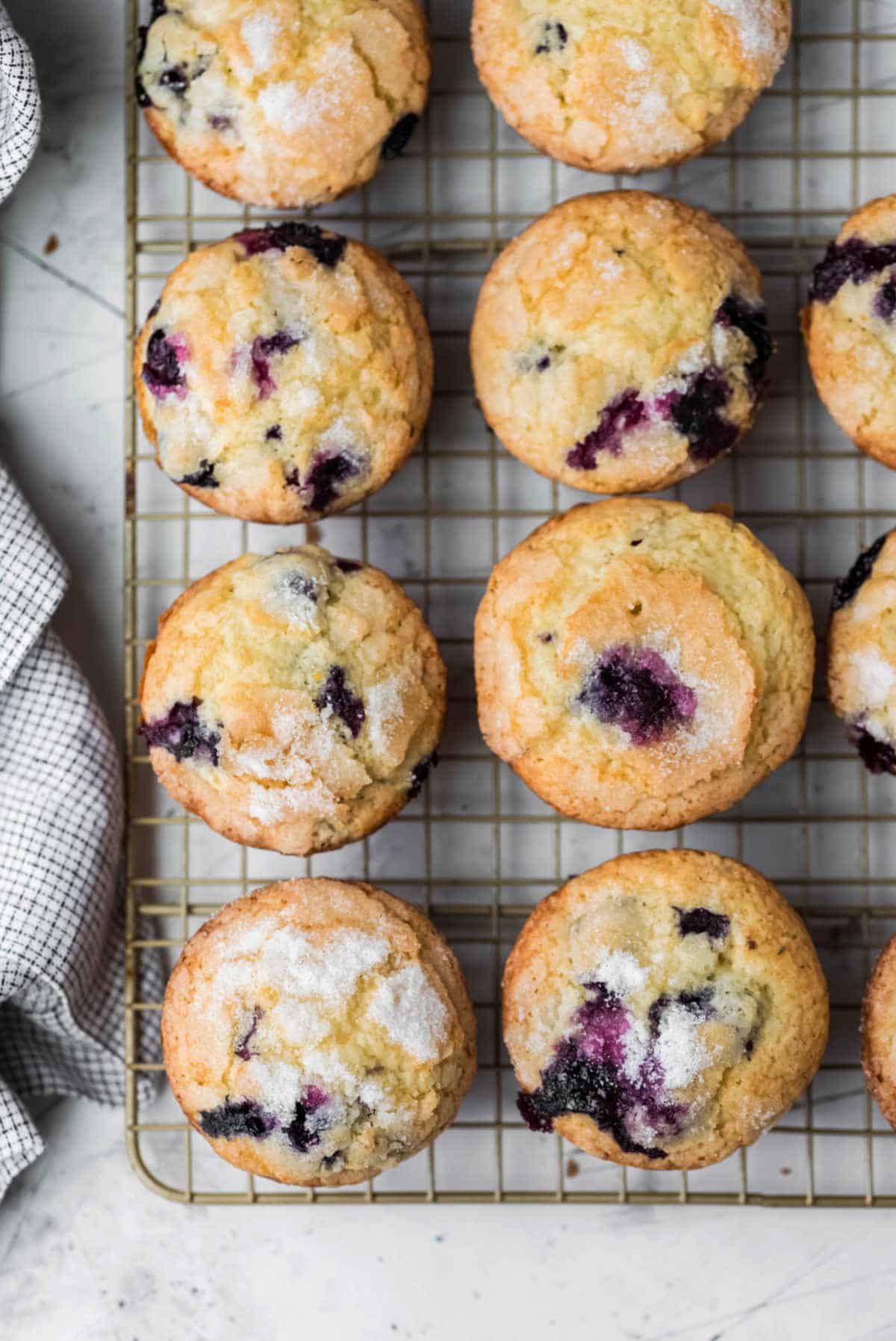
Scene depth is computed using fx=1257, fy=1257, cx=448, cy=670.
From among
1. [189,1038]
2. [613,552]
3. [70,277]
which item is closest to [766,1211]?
[189,1038]

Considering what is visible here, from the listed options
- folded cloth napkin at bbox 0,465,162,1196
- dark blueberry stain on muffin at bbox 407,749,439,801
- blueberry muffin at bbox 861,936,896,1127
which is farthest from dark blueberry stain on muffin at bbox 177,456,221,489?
blueberry muffin at bbox 861,936,896,1127

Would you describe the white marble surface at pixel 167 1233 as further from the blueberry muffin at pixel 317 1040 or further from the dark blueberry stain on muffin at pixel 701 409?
the dark blueberry stain on muffin at pixel 701 409

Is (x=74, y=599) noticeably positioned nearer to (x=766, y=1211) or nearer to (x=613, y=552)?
(x=613, y=552)

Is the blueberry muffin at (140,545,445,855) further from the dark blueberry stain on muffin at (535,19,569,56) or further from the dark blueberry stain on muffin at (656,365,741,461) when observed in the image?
the dark blueberry stain on muffin at (535,19,569,56)

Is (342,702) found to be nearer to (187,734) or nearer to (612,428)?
(187,734)

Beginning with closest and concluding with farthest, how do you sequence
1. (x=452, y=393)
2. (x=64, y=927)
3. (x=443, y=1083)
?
1. (x=443, y=1083)
2. (x=64, y=927)
3. (x=452, y=393)

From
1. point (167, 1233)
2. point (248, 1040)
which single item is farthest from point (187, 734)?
point (167, 1233)
